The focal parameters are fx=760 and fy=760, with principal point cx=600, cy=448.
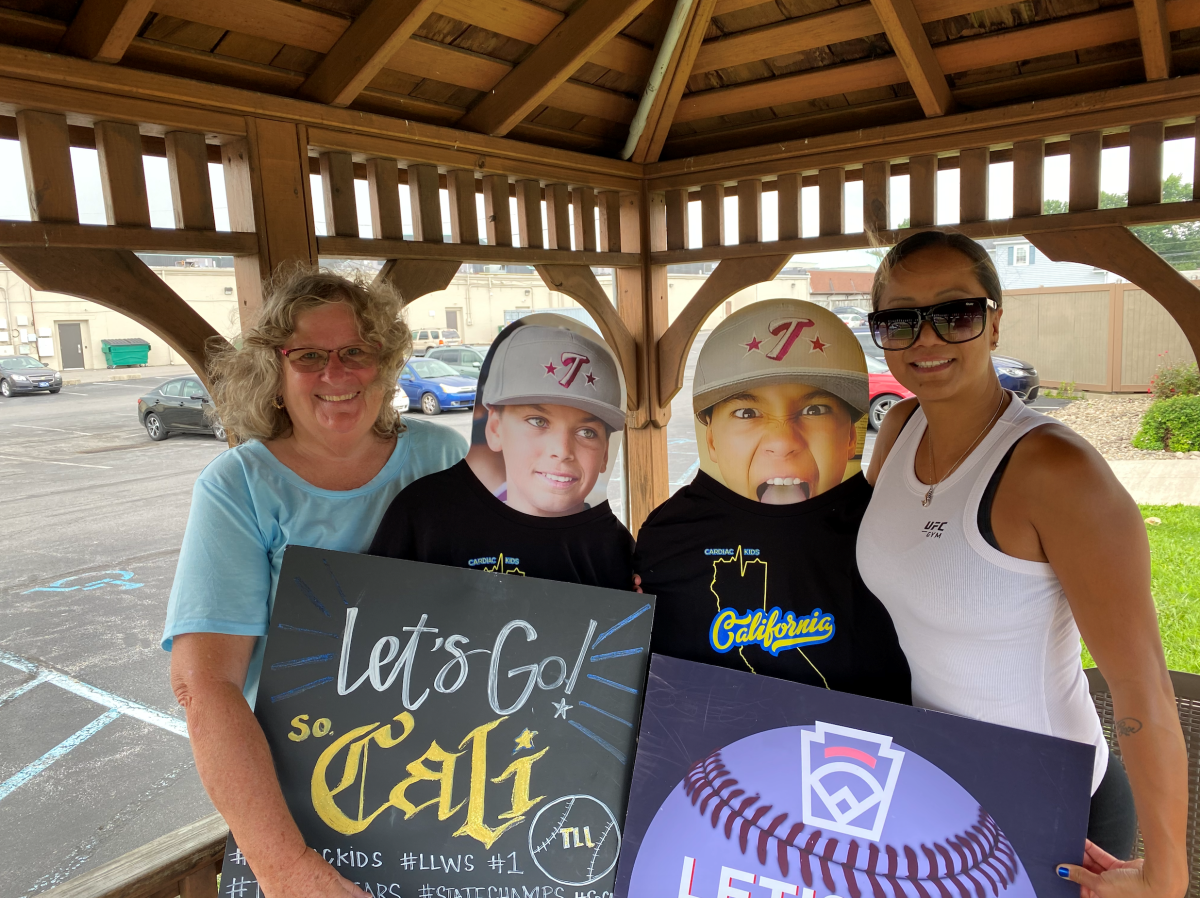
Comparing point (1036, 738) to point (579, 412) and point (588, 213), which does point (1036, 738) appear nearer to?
point (579, 412)

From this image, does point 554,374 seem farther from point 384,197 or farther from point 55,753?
point 55,753

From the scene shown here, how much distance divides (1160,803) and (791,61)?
8.38ft

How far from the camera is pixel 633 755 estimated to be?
50.8 inches

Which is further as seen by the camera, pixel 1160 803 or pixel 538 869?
pixel 538 869

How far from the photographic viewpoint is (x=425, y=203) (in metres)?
2.52

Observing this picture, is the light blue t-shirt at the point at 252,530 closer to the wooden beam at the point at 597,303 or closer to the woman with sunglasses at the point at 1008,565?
the woman with sunglasses at the point at 1008,565

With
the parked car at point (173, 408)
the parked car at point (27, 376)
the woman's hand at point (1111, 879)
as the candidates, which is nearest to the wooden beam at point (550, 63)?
the woman's hand at point (1111, 879)

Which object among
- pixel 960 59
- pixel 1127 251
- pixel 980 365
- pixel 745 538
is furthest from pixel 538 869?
pixel 960 59

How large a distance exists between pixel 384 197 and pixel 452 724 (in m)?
1.72

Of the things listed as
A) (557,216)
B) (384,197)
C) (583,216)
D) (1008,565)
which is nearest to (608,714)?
(1008,565)

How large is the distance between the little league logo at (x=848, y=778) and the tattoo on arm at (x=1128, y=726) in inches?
11.3

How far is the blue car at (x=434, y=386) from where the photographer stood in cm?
795

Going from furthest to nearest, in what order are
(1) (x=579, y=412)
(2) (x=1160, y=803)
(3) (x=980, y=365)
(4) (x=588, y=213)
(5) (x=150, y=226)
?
(4) (x=588, y=213), (5) (x=150, y=226), (1) (x=579, y=412), (3) (x=980, y=365), (2) (x=1160, y=803)

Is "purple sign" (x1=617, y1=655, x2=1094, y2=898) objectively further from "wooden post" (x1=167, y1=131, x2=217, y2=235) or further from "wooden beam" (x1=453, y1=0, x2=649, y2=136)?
"wooden beam" (x1=453, y1=0, x2=649, y2=136)
